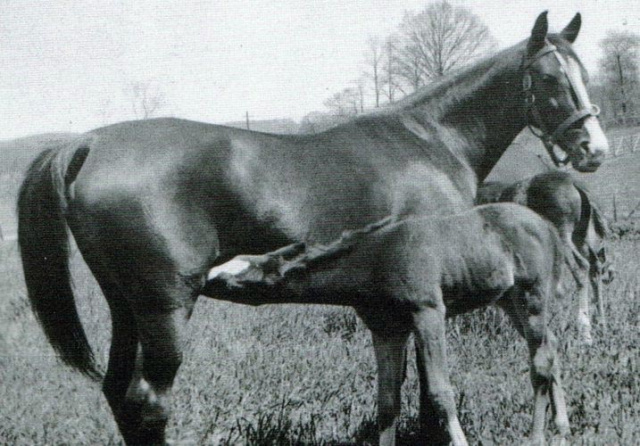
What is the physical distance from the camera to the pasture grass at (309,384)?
3.95m

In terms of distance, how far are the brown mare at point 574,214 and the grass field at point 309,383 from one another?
16.2 inches

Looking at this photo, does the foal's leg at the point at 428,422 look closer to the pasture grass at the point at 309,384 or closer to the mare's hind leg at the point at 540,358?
the pasture grass at the point at 309,384

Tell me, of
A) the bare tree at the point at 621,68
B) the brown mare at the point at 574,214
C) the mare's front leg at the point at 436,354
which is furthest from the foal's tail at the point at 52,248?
the bare tree at the point at 621,68

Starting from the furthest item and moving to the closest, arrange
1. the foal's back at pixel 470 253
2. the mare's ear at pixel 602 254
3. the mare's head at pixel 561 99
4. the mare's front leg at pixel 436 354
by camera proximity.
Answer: the mare's ear at pixel 602 254
the mare's head at pixel 561 99
the foal's back at pixel 470 253
the mare's front leg at pixel 436 354

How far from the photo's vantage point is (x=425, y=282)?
323 cm

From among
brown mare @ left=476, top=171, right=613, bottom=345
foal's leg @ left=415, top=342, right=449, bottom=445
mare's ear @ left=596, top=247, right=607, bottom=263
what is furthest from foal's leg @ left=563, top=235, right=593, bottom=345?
foal's leg @ left=415, top=342, right=449, bottom=445

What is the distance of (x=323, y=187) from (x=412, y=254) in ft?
2.14

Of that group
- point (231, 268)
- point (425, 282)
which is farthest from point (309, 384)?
point (231, 268)

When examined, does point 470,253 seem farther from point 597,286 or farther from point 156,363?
point 597,286

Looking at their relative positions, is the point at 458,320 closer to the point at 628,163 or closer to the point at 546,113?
the point at 546,113

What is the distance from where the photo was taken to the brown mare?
22.5 ft

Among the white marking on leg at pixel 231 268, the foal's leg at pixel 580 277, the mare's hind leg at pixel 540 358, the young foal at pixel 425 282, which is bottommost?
the foal's leg at pixel 580 277

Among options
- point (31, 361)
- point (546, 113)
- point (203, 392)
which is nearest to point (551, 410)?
point (546, 113)

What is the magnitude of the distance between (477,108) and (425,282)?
69.2 inches
